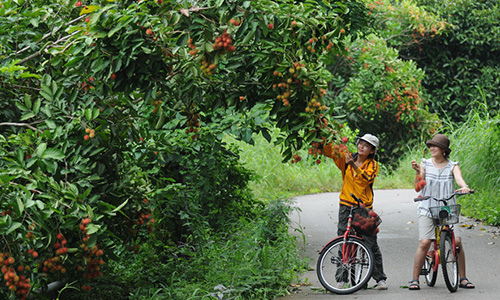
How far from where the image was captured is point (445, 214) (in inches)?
278

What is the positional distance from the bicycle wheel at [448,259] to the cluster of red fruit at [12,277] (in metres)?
4.20

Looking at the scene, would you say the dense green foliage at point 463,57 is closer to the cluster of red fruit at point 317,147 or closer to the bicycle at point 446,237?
the bicycle at point 446,237

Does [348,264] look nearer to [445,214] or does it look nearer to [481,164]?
[445,214]

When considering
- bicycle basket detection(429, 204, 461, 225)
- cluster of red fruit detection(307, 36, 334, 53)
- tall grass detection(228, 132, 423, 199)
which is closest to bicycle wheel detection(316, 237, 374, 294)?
bicycle basket detection(429, 204, 461, 225)

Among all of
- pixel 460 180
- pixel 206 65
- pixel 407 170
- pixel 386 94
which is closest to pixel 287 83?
pixel 206 65

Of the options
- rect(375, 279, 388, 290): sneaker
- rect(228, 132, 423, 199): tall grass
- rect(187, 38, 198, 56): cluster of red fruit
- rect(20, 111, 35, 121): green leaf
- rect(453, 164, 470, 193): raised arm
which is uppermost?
rect(187, 38, 198, 56): cluster of red fruit

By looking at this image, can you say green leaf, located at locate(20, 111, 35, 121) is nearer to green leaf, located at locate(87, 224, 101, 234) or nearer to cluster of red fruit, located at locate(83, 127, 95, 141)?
cluster of red fruit, located at locate(83, 127, 95, 141)

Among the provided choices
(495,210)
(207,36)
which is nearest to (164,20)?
(207,36)

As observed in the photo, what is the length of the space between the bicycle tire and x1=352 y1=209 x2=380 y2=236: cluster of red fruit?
0.70 metres

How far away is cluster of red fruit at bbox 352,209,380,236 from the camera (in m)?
7.02

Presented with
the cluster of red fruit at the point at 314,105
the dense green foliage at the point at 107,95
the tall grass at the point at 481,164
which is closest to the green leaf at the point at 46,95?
the dense green foliage at the point at 107,95

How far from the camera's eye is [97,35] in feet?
15.7

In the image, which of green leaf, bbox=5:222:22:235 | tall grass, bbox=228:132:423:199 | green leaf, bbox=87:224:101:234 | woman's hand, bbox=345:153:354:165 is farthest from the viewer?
tall grass, bbox=228:132:423:199

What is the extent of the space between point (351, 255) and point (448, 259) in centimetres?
104
